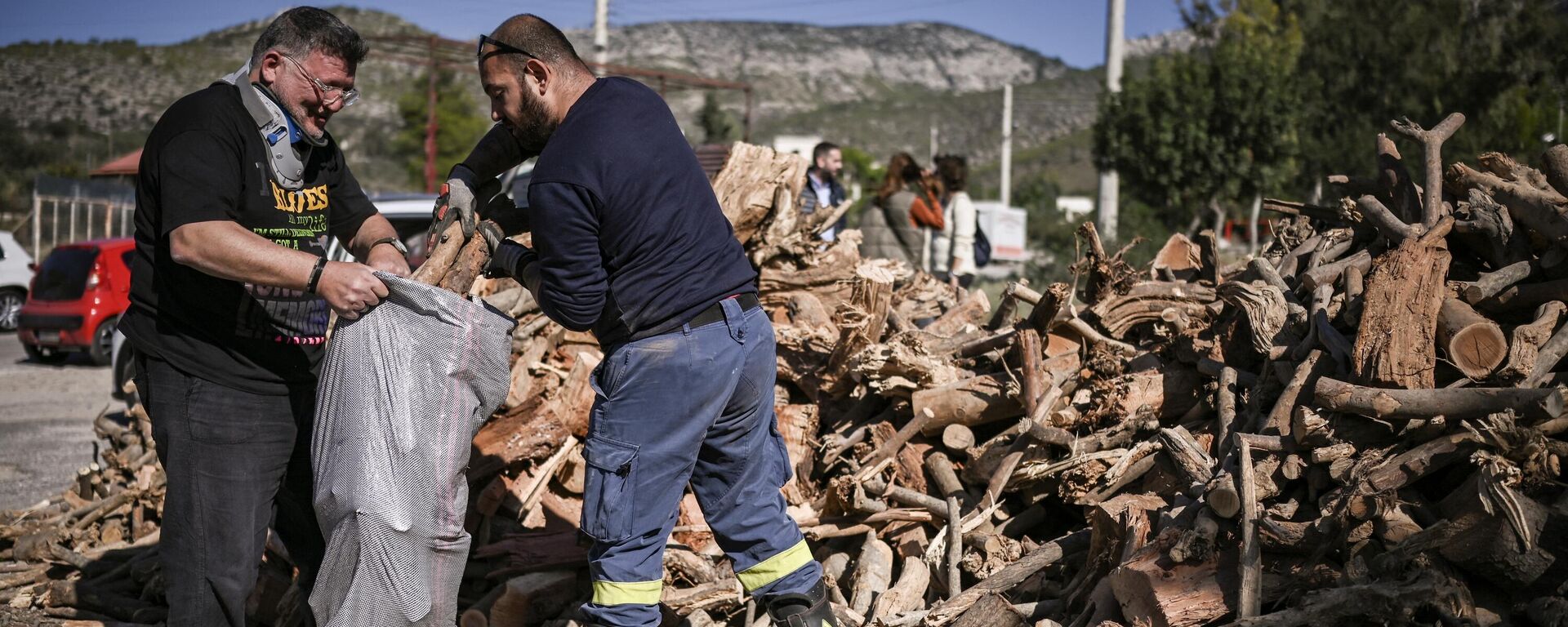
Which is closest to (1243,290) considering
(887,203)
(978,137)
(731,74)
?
(887,203)

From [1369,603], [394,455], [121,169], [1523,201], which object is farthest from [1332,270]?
[121,169]

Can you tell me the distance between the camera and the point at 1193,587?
116 inches

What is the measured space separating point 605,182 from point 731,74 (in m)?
168

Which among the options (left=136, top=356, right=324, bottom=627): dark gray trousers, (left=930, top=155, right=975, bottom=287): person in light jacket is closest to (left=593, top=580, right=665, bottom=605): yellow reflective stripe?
(left=136, top=356, right=324, bottom=627): dark gray trousers

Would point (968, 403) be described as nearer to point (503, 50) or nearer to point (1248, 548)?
point (1248, 548)

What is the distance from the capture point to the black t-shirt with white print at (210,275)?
2.80 meters

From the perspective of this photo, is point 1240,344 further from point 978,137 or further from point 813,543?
point 978,137

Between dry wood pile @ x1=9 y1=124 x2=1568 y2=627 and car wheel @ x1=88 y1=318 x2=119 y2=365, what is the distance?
788cm

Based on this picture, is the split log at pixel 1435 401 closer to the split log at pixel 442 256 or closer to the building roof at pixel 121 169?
the split log at pixel 442 256

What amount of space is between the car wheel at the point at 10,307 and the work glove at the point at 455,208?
16.1m

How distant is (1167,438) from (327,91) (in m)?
2.89

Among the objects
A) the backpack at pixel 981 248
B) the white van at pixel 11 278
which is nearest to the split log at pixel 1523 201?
the backpack at pixel 981 248

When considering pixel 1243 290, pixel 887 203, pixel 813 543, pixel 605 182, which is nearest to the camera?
pixel 605 182

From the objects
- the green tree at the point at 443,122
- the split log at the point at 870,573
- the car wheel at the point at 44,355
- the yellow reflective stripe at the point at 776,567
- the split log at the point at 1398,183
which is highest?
the green tree at the point at 443,122
